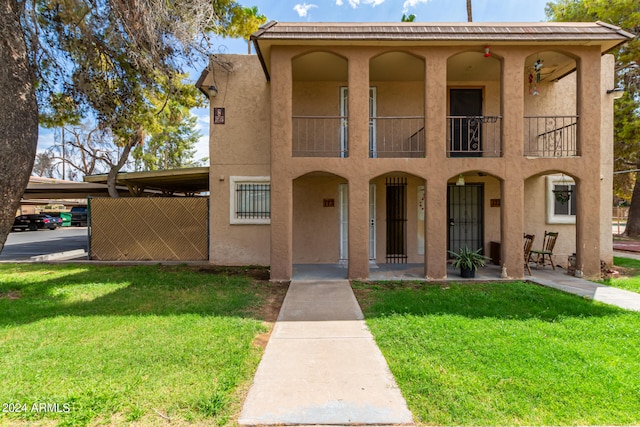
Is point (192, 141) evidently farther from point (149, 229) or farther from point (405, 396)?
point (405, 396)

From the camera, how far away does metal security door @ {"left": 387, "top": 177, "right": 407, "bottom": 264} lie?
400 inches

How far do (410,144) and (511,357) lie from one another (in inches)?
287

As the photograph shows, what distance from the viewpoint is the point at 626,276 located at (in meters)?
8.59

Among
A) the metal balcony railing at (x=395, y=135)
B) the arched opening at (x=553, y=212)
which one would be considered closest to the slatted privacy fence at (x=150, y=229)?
the metal balcony railing at (x=395, y=135)

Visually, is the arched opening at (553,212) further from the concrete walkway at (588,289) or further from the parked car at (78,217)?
the parked car at (78,217)

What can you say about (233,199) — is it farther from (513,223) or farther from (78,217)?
(78,217)

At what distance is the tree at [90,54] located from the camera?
595cm

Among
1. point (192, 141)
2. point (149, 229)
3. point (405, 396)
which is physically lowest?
point (405, 396)

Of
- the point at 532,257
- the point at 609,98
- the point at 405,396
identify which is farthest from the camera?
the point at 532,257

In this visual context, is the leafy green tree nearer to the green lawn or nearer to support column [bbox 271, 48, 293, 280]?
support column [bbox 271, 48, 293, 280]

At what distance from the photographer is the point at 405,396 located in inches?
126

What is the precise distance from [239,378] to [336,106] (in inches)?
333

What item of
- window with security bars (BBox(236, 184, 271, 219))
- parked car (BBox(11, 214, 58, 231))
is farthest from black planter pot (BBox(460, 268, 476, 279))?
parked car (BBox(11, 214, 58, 231))

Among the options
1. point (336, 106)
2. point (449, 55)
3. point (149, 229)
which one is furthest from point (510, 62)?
point (149, 229)
